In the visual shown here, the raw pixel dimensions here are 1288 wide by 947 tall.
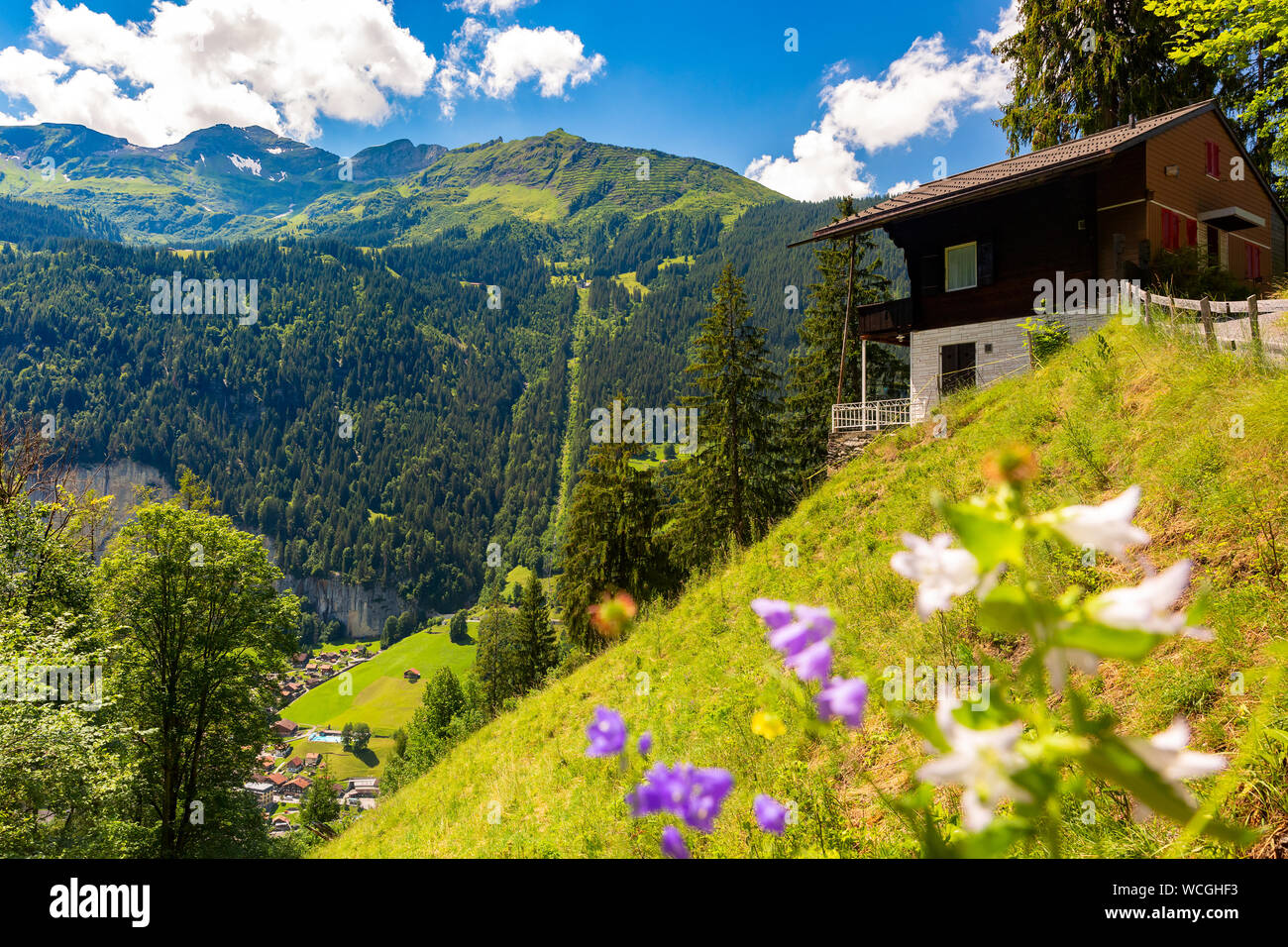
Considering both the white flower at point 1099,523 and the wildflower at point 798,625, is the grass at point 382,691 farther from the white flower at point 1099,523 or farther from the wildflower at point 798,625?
the white flower at point 1099,523

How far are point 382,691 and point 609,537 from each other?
144 metres

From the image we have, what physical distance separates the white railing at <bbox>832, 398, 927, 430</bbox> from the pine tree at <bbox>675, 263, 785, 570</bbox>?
20.0ft

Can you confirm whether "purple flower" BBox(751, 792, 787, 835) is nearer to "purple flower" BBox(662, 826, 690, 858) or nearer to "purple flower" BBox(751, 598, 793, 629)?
"purple flower" BBox(662, 826, 690, 858)

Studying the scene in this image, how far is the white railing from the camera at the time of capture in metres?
20.5

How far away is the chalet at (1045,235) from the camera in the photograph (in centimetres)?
1797

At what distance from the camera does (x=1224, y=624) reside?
511 centimetres

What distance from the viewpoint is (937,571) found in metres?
0.85

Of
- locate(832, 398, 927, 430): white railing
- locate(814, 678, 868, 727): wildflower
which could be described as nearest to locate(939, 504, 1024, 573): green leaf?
locate(814, 678, 868, 727): wildflower

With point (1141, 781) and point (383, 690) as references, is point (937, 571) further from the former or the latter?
point (383, 690)

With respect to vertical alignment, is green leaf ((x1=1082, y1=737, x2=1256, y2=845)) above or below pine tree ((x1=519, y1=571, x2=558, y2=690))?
above

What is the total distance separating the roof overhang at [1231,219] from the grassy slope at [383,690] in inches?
5307
